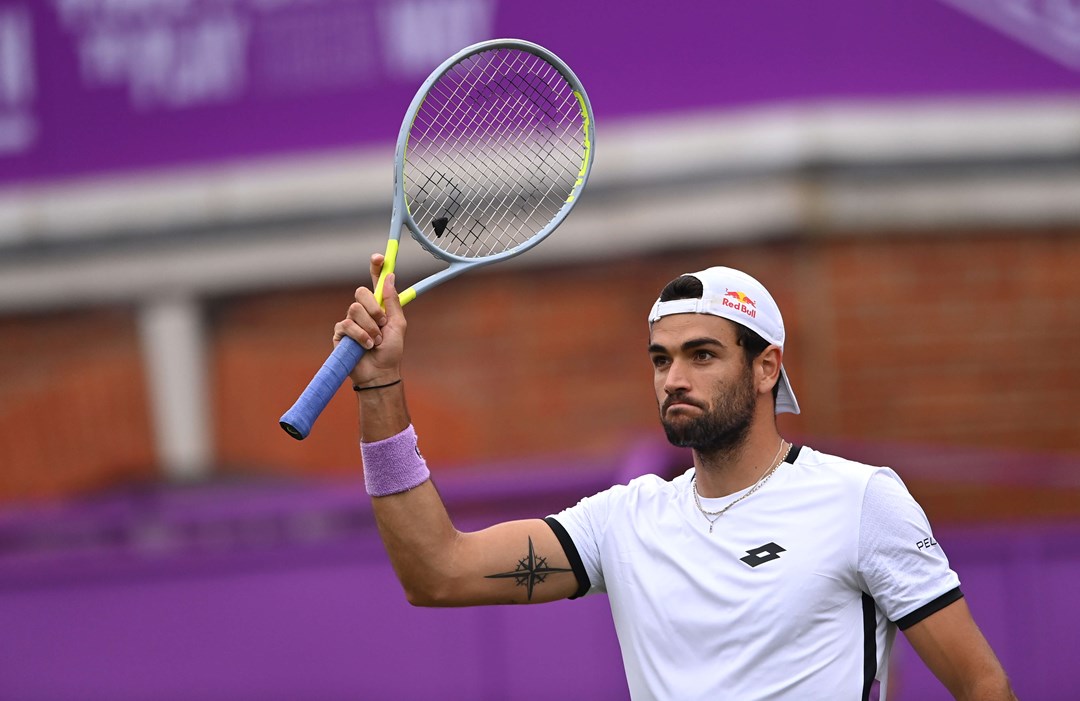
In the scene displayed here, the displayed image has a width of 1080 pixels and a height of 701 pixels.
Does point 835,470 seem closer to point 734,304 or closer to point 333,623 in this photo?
point 734,304

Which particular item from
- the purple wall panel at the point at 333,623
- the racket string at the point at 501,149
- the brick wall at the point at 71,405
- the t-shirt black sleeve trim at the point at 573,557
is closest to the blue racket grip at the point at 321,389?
the t-shirt black sleeve trim at the point at 573,557

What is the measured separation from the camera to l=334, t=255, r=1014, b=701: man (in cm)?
323

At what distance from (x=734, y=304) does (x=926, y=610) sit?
79 cm

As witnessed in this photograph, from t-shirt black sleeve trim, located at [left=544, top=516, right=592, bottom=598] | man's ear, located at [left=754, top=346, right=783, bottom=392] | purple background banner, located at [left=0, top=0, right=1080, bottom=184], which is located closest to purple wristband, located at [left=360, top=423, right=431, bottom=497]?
t-shirt black sleeve trim, located at [left=544, top=516, right=592, bottom=598]

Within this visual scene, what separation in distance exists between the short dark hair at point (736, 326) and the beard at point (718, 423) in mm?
62

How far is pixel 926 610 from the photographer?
3213 millimetres

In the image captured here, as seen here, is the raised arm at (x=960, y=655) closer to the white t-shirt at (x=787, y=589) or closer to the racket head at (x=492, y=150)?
the white t-shirt at (x=787, y=589)

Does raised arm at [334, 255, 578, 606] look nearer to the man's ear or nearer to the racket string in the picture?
the man's ear

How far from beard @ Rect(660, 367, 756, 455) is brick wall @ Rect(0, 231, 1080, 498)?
3.90 metres

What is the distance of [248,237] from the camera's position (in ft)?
28.0

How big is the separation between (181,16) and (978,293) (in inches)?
186

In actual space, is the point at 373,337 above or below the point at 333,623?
above

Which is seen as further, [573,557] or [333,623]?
[333,623]

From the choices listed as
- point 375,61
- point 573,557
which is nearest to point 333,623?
point 573,557
